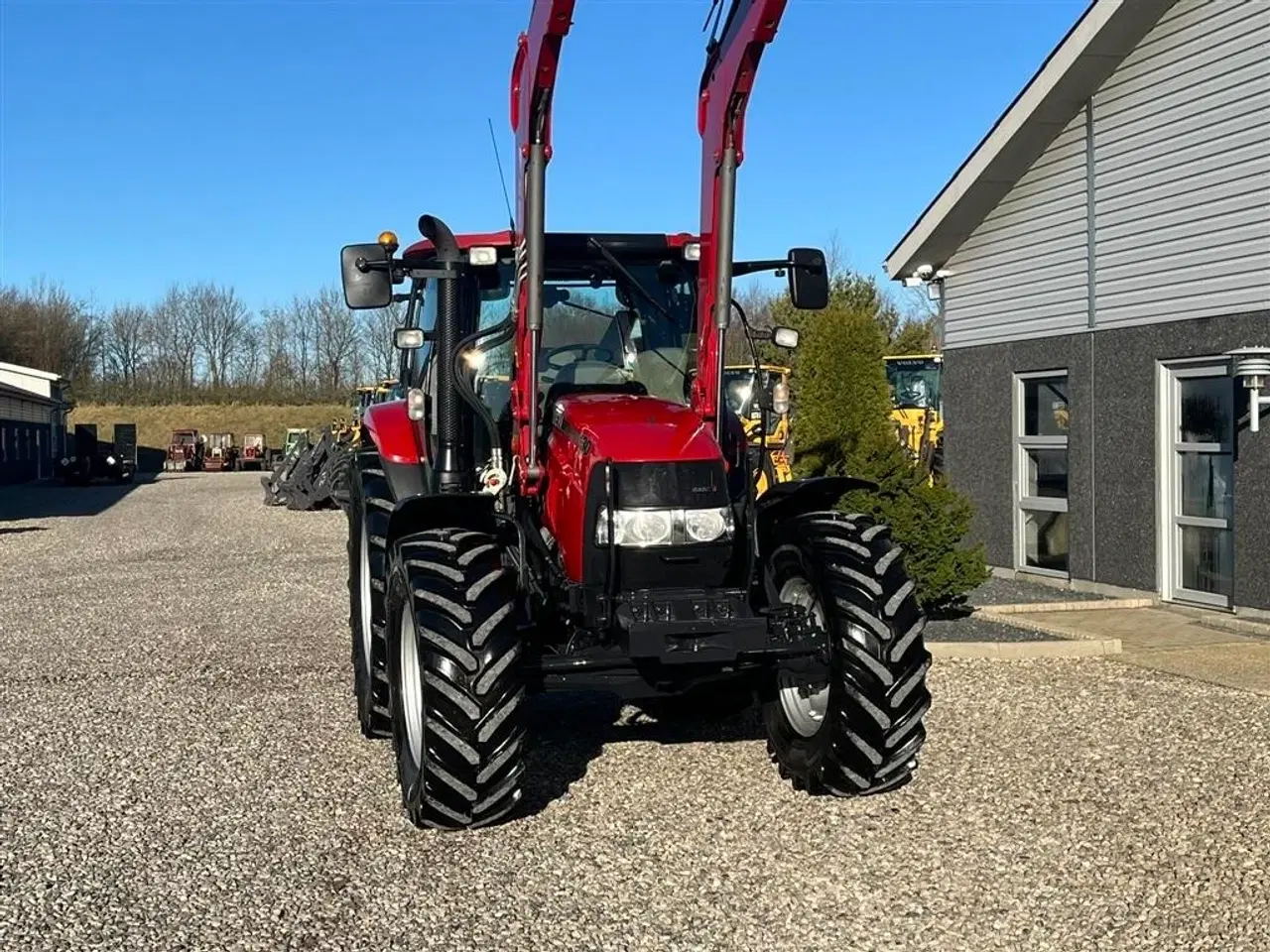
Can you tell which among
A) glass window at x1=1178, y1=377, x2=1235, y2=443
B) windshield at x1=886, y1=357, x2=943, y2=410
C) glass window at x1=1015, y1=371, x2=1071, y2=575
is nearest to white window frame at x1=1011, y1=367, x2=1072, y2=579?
glass window at x1=1015, y1=371, x2=1071, y2=575

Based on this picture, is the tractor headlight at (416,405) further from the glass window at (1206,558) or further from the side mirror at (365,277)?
the glass window at (1206,558)

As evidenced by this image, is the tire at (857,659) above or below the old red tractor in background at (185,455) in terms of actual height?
below

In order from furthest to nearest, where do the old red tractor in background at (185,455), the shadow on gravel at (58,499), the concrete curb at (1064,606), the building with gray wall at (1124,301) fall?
the old red tractor in background at (185,455) < the shadow on gravel at (58,499) < the concrete curb at (1064,606) < the building with gray wall at (1124,301)

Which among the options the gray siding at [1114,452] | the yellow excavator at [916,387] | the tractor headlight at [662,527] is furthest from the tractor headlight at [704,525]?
the yellow excavator at [916,387]

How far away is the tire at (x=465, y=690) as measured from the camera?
4.73 meters

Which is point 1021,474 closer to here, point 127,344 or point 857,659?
point 857,659

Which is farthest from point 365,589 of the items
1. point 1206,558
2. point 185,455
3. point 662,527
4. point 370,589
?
point 185,455

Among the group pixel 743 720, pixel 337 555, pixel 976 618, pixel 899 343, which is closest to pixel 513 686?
pixel 743 720

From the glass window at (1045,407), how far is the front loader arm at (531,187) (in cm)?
800

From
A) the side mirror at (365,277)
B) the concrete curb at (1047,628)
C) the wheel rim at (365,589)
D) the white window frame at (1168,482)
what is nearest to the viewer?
the side mirror at (365,277)

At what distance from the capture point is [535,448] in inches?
220

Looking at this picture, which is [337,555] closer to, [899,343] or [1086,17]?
[1086,17]

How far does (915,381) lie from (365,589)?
1750 centimetres

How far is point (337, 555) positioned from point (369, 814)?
12.1m
